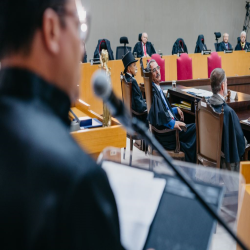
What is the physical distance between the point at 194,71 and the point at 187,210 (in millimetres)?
6876

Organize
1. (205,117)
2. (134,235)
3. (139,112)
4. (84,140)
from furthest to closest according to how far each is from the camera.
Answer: (139,112)
(205,117)
(84,140)
(134,235)

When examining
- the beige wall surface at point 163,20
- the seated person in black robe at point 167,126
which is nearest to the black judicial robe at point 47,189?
the seated person in black robe at point 167,126

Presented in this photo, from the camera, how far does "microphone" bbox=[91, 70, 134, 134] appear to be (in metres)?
0.54

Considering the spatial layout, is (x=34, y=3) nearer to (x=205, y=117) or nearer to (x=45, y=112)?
(x=45, y=112)

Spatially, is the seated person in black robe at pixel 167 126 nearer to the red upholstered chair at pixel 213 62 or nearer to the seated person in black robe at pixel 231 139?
the seated person in black robe at pixel 231 139

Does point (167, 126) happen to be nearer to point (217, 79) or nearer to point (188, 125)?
point (188, 125)

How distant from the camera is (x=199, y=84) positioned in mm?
5535

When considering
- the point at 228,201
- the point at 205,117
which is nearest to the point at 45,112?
the point at 228,201

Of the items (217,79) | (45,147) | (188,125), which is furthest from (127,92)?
(45,147)

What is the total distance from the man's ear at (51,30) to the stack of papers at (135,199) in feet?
1.19

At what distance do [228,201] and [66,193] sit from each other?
0.50 meters

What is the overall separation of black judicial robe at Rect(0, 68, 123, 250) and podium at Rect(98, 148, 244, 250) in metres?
0.29

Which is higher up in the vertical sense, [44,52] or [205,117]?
[44,52]

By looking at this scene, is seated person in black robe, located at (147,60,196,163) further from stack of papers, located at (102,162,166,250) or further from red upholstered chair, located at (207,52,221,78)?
red upholstered chair, located at (207,52,221,78)
